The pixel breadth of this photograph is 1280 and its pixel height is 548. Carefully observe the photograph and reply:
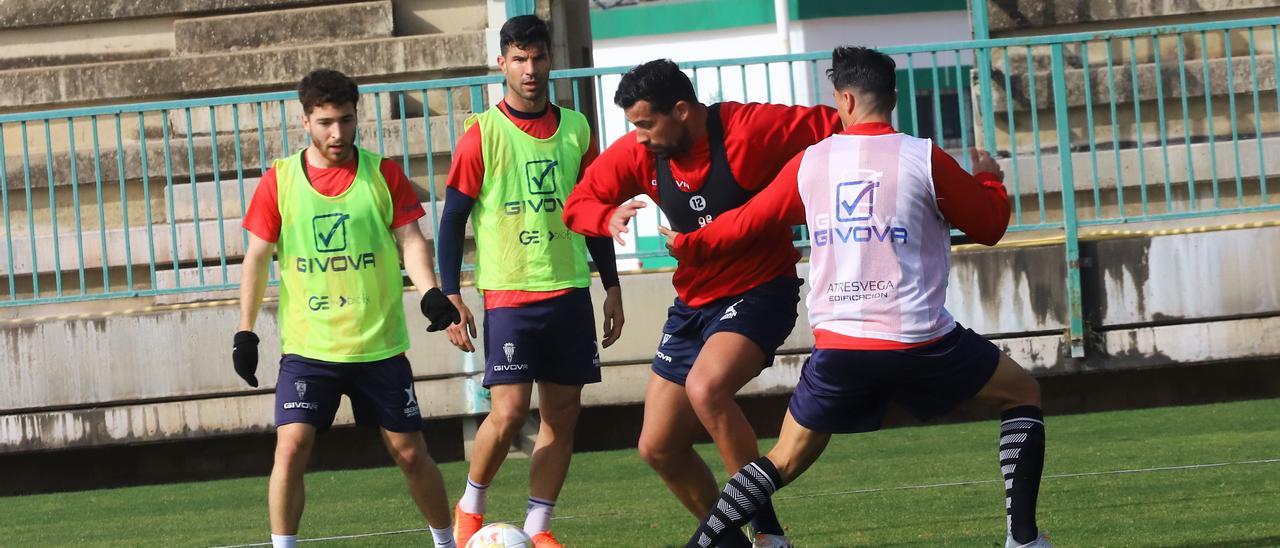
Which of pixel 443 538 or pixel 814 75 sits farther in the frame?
pixel 814 75

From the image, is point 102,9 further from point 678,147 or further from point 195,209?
point 678,147

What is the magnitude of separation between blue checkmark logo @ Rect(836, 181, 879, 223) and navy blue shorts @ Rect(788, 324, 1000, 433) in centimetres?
41

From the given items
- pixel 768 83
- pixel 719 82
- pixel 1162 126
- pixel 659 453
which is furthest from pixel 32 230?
pixel 1162 126

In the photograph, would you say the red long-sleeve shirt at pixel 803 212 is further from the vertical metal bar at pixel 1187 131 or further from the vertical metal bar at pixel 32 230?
the vertical metal bar at pixel 32 230

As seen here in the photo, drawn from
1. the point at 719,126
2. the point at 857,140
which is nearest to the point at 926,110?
the point at 719,126

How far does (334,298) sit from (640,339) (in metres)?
4.74

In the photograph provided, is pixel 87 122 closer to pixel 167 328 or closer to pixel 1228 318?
pixel 167 328

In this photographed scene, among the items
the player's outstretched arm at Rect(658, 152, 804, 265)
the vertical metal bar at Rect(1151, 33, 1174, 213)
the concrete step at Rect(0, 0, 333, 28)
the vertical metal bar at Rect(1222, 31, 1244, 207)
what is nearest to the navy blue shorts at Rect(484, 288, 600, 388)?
the player's outstretched arm at Rect(658, 152, 804, 265)

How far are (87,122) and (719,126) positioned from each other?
8334 millimetres

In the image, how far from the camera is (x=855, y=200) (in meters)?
4.95

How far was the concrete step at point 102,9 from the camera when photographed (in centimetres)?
1445

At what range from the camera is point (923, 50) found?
1104cm

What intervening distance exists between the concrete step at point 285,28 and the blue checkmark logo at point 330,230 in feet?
26.3

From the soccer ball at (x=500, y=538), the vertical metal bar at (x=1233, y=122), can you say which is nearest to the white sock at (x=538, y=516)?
the soccer ball at (x=500, y=538)
